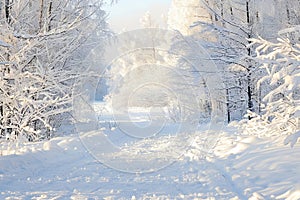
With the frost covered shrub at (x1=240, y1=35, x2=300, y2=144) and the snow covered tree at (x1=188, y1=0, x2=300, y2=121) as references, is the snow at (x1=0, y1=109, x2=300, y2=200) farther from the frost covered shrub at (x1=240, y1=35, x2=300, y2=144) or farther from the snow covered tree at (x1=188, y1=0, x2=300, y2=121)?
the snow covered tree at (x1=188, y1=0, x2=300, y2=121)

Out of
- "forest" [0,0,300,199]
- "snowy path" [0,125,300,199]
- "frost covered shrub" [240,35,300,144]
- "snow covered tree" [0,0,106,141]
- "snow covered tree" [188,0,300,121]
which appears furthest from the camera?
"snow covered tree" [188,0,300,121]

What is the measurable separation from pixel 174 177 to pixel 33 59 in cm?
666

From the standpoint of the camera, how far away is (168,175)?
6586mm

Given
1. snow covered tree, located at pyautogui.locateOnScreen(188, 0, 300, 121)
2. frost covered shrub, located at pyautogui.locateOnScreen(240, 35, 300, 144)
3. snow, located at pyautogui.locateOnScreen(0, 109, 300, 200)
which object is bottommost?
snow, located at pyautogui.locateOnScreen(0, 109, 300, 200)

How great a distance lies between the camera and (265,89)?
53.2ft

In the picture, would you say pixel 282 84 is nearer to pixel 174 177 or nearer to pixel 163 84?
pixel 174 177

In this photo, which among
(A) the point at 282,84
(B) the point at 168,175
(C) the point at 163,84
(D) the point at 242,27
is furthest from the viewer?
(C) the point at 163,84

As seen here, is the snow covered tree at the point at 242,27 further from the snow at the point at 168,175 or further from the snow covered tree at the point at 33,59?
the snow covered tree at the point at 33,59

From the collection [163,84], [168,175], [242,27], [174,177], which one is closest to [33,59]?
[168,175]

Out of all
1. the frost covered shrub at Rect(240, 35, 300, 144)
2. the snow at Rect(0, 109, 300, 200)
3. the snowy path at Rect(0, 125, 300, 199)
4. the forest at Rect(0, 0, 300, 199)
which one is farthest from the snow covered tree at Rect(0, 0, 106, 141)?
the frost covered shrub at Rect(240, 35, 300, 144)

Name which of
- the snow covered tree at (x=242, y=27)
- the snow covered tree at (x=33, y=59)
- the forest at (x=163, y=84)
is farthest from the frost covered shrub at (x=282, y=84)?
the snow covered tree at (x=33, y=59)

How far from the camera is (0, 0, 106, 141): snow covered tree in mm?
8038

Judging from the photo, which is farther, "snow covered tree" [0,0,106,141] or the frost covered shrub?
"snow covered tree" [0,0,106,141]

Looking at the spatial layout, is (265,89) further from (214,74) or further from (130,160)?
(130,160)
